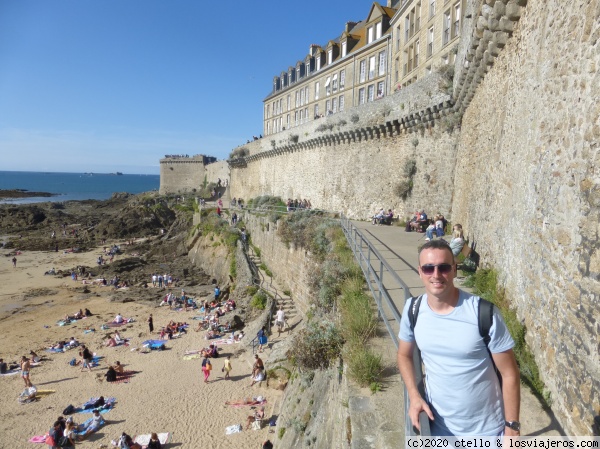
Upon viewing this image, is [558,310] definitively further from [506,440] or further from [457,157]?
[457,157]

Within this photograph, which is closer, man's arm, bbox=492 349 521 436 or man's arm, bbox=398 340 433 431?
man's arm, bbox=492 349 521 436

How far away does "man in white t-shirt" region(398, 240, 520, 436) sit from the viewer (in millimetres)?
2174

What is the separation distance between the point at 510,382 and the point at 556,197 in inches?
102

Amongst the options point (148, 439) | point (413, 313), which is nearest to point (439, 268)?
point (413, 313)

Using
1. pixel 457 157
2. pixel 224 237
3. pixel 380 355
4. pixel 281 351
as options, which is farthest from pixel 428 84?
pixel 224 237

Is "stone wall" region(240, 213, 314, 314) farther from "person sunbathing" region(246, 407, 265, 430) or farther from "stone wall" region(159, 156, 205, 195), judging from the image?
"stone wall" region(159, 156, 205, 195)

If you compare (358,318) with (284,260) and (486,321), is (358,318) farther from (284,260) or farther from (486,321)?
(284,260)

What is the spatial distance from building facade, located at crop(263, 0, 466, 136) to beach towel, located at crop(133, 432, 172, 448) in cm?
1666

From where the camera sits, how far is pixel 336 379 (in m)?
5.75

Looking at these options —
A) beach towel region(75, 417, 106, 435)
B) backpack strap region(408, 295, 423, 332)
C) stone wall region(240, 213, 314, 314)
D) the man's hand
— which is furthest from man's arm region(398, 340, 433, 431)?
beach towel region(75, 417, 106, 435)

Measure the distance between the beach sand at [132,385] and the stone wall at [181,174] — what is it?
133 feet

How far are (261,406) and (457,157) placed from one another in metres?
10.5

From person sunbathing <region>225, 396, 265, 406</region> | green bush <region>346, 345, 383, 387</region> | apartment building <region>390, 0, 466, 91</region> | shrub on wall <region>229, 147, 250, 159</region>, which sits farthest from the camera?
shrub on wall <region>229, 147, 250, 159</region>

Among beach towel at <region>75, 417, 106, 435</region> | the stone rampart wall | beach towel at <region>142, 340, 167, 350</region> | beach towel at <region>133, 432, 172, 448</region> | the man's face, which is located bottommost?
beach towel at <region>75, 417, 106, 435</region>
